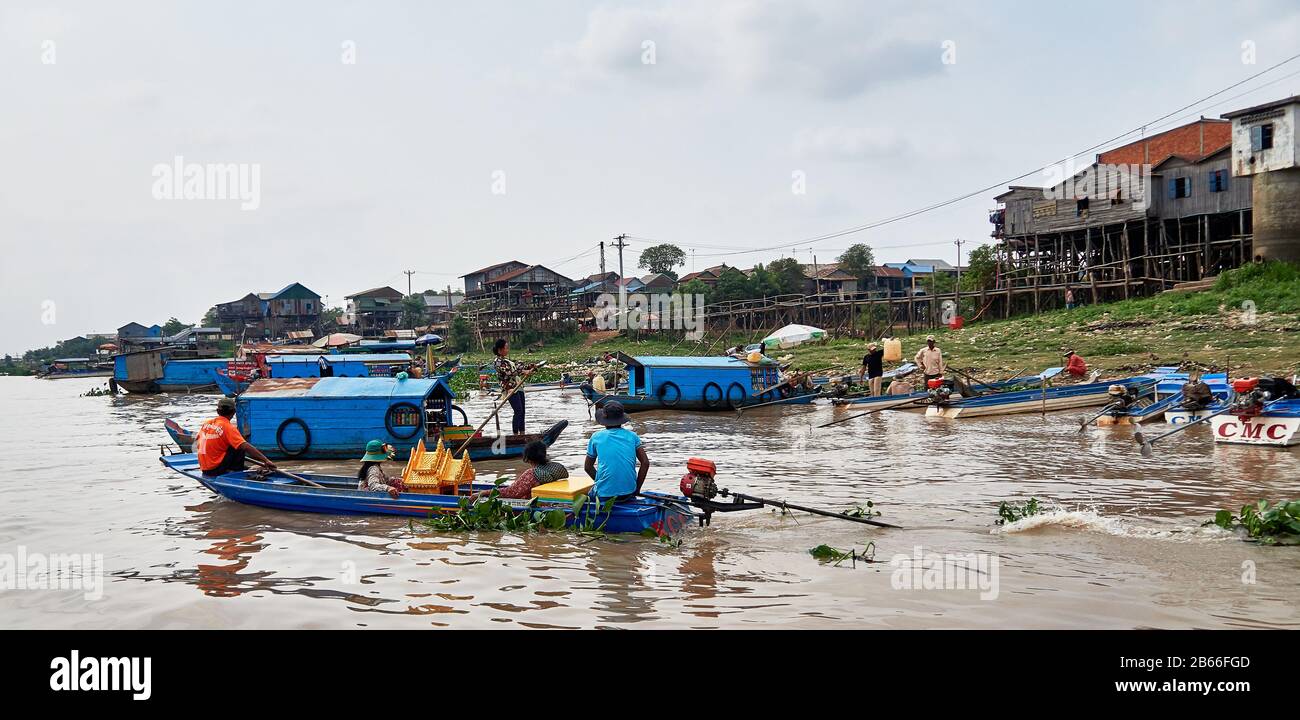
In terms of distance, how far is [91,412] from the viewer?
32.6 m

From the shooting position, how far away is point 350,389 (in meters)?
16.4

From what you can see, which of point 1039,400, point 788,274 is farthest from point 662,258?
point 1039,400

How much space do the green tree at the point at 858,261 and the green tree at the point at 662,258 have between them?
60.4 feet

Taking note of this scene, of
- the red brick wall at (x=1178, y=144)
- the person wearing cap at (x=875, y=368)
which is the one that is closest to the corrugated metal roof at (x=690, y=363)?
the person wearing cap at (x=875, y=368)

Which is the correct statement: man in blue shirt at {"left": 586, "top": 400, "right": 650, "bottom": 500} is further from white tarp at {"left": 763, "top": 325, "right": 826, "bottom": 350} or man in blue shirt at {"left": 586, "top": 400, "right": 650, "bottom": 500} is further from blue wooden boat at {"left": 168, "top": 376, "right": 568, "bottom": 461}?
white tarp at {"left": 763, "top": 325, "right": 826, "bottom": 350}

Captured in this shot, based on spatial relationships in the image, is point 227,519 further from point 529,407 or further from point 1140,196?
point 1140,196

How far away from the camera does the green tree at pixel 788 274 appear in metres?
62.0

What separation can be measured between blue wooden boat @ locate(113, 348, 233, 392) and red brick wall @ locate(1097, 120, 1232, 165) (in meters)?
46.9

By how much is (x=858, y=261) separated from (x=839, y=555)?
62919 millimetres

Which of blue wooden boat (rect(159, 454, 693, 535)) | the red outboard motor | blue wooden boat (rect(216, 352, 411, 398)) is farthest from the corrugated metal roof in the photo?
the red outboard motor

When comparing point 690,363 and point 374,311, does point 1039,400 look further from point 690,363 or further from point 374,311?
point 374,311

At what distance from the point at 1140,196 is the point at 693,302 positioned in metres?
28.2

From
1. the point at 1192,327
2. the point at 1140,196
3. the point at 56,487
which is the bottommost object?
the point at 56,487
